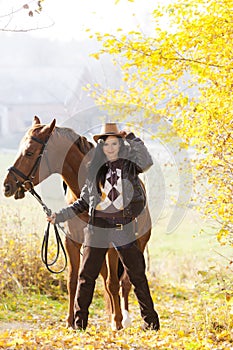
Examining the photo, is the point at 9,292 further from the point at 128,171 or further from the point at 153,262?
the point at 153,262

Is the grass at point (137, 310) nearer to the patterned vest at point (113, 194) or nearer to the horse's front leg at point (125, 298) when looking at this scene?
the horse's front leg at point (125, 298)

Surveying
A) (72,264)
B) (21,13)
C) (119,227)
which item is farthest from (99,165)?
(21,13)

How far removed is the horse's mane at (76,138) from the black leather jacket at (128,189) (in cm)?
46

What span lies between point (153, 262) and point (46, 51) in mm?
30026

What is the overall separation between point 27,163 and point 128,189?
907mm

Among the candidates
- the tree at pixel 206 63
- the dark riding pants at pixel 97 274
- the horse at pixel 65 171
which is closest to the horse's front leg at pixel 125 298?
the horse at pixel 65 171

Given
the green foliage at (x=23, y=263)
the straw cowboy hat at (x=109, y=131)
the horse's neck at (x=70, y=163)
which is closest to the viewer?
the straw cowboy hat at (x=109, y=131)

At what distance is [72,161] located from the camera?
A: 16.9 feet

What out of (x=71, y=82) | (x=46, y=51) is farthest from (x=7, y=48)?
(x=71, y=82)

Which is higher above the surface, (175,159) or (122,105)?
(122,105)

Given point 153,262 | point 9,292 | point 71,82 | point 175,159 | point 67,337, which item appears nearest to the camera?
point 67,337

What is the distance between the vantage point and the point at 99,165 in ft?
15.9

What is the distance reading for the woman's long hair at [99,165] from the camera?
4.82m

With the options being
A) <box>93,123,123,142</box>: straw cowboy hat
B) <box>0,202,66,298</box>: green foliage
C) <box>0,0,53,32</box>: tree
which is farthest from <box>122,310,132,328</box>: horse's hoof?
<box>0,0,53,32</box>: tree
